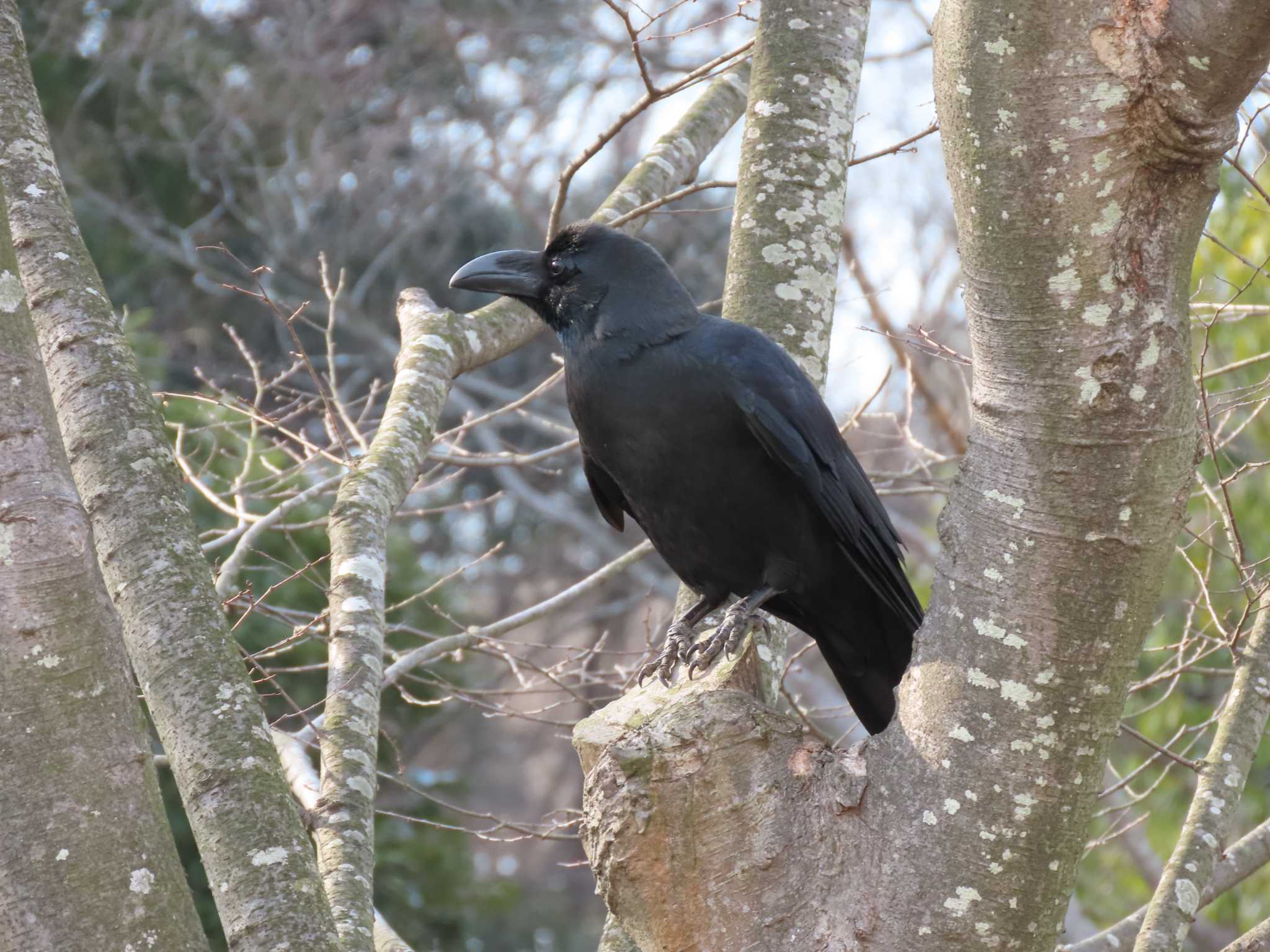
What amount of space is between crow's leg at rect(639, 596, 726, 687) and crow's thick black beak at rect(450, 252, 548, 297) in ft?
3.19

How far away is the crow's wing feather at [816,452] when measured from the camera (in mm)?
3137

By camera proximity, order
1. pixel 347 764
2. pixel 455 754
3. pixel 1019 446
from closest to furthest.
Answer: pixel 1019 446, pixel 347 764, pixel 455 754

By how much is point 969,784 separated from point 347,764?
1.39 meters

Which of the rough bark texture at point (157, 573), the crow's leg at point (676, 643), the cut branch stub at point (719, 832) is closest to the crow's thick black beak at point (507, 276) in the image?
the crow's leg at point (676, 643)

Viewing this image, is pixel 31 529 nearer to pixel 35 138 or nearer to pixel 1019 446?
pixel 35 138

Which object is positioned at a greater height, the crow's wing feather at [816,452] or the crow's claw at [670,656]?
the crow's wing feather at [816,452]

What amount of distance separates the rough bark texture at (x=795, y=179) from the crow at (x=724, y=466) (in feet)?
0.46

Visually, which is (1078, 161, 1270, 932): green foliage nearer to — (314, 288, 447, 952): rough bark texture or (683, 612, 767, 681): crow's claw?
(683, 612, 767, 681): crow's claw

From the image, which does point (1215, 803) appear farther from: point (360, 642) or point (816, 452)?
point (360, 642)

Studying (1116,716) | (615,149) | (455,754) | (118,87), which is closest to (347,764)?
(1116,716)

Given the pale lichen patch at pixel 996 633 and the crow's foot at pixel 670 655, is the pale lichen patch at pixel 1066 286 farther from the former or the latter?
the crow's foot at pixel 670 655

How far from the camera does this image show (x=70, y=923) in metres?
1.70

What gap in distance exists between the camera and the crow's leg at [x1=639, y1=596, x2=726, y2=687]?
2.99 meters

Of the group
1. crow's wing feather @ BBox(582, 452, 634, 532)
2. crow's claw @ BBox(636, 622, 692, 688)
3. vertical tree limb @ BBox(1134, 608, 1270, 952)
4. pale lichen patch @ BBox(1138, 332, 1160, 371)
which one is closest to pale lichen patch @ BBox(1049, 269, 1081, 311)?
pale lichen patch @ BBox(1138, 332, 1160, 371)
